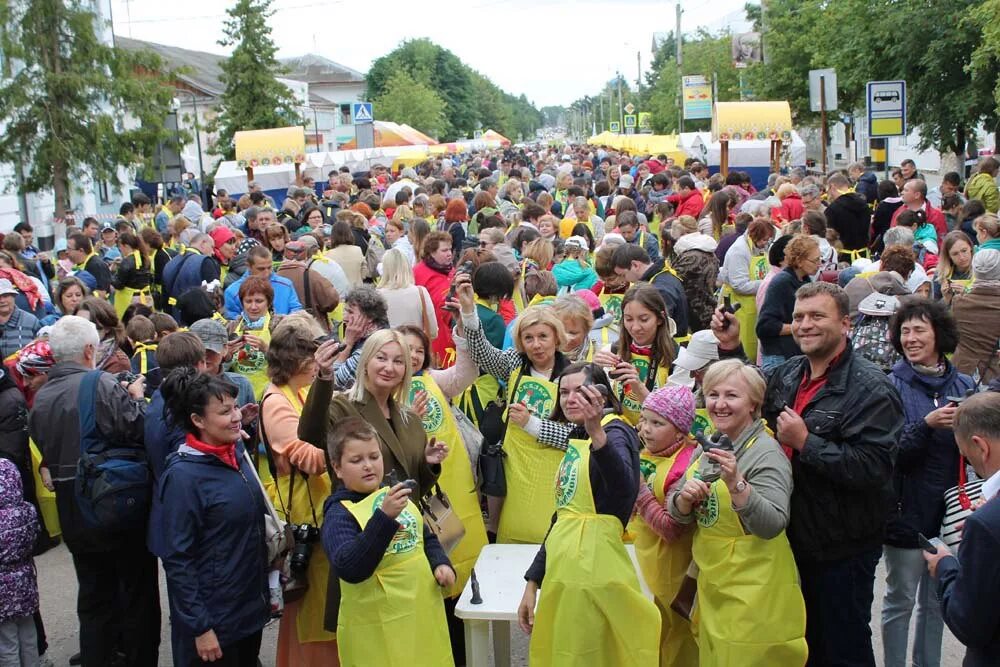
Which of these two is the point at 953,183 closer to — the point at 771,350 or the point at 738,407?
the point at 771,350

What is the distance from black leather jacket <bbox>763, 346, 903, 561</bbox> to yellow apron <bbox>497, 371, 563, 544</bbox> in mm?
1323

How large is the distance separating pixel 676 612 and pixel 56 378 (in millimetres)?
3347

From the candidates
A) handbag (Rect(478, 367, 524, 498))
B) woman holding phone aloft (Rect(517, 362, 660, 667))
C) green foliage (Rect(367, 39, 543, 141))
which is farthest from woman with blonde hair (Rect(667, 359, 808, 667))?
green foliage (Rect(367, 39, 543, 141))

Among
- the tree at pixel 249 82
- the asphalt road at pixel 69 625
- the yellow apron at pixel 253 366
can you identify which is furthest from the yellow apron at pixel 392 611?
the tree at pixel 249 82

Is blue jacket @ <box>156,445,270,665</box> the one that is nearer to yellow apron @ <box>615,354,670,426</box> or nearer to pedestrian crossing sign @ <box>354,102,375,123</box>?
yellow apron @ <box>615,354,670,426</box>

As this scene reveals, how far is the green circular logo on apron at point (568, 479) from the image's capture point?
158 inches

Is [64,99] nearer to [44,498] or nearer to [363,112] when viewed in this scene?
[44,498]

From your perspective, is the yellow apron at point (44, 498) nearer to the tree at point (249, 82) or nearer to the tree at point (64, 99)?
the tree at point (64, 99)

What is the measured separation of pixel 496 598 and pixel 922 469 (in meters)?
2.00

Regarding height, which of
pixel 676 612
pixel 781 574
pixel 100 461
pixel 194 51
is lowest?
pixel 676 612

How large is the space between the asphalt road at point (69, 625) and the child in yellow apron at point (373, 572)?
166 centimetres

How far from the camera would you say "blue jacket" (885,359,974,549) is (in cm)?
458

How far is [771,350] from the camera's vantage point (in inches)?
295

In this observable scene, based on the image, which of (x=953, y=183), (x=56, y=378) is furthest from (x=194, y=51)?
(x=56, y=378)
